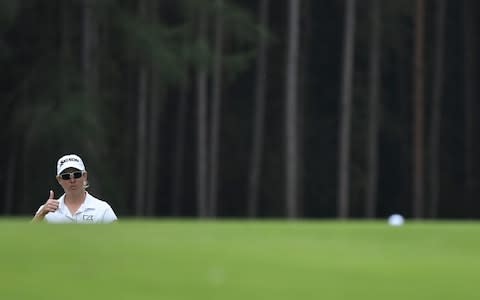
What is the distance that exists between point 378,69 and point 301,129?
3228 mm

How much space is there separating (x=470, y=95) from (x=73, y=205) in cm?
4021

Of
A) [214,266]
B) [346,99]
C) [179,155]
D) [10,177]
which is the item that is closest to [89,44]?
[10,177]

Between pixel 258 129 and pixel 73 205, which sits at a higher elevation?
pixel 258 129

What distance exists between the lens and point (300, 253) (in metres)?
6.17

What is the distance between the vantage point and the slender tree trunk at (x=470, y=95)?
151ft

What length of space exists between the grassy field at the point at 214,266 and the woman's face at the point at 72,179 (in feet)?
1.30

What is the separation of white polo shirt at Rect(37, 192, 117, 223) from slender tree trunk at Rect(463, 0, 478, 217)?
1568 inches

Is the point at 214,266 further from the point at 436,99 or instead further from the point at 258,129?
the point at 436,99

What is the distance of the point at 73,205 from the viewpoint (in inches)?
286

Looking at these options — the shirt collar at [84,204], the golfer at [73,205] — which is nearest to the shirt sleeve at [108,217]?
the golfer at [73,205]

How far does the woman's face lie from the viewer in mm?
7242

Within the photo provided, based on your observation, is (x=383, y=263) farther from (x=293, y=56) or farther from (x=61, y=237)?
(x=293, y=56)

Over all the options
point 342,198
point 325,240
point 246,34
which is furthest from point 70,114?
point 325,240

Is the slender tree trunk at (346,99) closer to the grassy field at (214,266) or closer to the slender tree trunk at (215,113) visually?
the slender tree trunk at (215,113)
